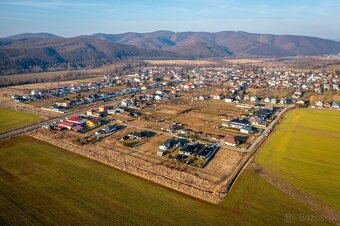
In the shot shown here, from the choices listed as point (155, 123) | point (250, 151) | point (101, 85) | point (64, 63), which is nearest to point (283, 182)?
point (250, 151)

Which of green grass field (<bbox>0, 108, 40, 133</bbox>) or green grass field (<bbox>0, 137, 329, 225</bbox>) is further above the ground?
green grass field (<bbox>0, 108, 40, 133</bbox>)

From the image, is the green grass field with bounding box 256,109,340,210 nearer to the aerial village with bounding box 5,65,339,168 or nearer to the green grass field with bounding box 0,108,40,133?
the aerial village with bounding box 5,65,339,168

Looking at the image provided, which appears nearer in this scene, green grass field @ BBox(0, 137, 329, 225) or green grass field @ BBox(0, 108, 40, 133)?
green grass field @ BBox(0, 137, 329, 225)

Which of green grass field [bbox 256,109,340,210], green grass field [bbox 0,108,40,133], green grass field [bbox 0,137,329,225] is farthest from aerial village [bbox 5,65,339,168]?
green grass field [bbox 0,137,329,225]

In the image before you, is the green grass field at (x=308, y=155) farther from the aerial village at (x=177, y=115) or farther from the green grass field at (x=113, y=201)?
the green grass field at (x=113, y=201)

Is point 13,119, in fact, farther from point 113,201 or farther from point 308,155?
point 308,155

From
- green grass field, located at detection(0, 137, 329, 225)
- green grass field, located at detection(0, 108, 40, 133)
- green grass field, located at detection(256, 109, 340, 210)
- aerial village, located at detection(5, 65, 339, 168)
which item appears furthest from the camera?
green grass field, located at detection(0, 108, 40, 133)

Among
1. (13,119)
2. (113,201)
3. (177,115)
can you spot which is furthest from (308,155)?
(13,119)
